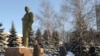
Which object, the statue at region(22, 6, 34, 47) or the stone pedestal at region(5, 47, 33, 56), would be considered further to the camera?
the statue at region(22, 6, 34, 47)

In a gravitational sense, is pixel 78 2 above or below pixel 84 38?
above

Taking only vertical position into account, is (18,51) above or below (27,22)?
below

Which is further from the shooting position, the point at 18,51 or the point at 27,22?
the point at 27,22

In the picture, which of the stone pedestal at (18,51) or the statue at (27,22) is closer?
the stone pedestal at (18,51)

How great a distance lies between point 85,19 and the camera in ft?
102

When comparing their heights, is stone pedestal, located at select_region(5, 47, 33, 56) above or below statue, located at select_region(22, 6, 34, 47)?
below

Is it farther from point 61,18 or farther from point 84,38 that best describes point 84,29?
point 61,18

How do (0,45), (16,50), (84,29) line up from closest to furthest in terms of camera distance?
(16,50), (84,29), (0,45)

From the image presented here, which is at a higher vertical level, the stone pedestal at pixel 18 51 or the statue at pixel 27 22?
the statue at pixel 27 22

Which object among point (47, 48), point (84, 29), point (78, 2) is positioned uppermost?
point (78, 2)

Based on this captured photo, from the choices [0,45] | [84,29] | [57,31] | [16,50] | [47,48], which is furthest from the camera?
[57,31]

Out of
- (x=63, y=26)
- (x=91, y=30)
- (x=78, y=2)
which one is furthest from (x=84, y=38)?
(x=63, y=26)

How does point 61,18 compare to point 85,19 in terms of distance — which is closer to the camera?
point 85,19

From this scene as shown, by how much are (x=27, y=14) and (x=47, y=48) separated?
2822cm
